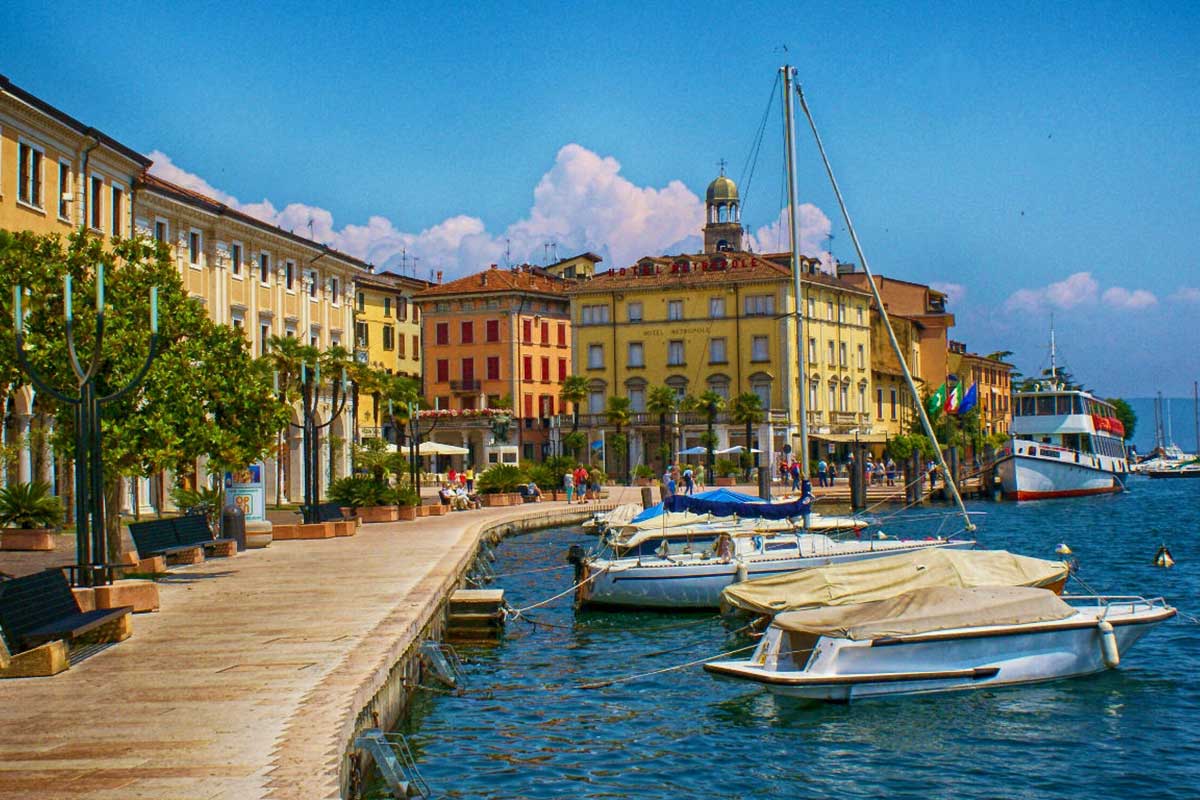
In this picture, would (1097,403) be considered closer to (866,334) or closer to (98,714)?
(866,334)

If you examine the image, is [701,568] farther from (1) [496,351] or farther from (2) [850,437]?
(1) [496,351]

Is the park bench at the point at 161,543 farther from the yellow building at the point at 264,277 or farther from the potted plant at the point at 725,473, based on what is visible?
the potted plant at the point at 725,473

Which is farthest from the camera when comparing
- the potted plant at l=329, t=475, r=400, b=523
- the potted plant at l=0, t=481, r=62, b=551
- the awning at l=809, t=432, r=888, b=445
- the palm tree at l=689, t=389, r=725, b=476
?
the awning at l=809, t=432, r=888, b=445

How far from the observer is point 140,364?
972 inches

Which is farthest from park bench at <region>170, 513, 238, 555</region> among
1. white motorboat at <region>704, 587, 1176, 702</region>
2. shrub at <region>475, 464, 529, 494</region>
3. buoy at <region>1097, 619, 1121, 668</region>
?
shrub at <region>475, 464, 529, 494</region>

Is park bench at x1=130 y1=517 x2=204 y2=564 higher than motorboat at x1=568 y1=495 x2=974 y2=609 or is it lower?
higher

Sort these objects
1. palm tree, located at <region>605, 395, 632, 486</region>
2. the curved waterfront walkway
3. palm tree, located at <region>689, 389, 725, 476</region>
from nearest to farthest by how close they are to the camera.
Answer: the curved waterfront walkway < palm tree, located at <region>689, 389, 725, 476</region> < palm tree, located at <region>605, 395, 632, 486</region>

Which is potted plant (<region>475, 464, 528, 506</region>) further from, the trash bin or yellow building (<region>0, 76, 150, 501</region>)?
the trash bin

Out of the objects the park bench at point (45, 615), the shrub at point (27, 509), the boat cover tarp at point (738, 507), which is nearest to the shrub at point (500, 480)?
the boat cover tarp at point (738, 507)

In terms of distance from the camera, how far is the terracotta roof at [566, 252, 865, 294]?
9612 centimetres

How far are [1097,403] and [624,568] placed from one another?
225 feet

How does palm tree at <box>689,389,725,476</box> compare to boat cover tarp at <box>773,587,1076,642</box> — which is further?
palm tree at <box>689,389,725,476</box>

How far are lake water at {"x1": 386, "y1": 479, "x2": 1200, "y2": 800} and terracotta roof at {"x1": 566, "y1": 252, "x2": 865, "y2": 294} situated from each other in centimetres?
7124

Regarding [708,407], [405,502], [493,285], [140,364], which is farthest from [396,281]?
[140,364]
